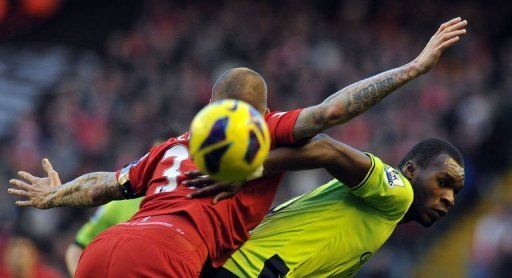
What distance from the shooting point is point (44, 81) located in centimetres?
1666

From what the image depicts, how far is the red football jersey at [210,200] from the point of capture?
533 centimetres

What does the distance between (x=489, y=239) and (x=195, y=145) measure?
7.76 m

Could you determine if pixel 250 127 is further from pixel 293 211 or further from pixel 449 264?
pixel 449 264

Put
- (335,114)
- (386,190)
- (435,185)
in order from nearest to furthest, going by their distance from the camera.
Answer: (335,114) < (386,190) < (435,185)

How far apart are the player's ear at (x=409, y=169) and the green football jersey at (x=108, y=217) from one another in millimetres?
2606

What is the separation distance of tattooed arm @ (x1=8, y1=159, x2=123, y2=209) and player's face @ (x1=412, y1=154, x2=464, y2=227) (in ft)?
5.84

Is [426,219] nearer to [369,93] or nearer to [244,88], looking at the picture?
[369,93]

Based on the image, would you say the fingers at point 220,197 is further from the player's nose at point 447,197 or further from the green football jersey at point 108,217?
the green football jersey at point 108,217

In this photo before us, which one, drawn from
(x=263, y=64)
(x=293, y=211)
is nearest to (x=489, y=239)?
(x=263, y=64)

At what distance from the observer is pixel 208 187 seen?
5355 millimetres

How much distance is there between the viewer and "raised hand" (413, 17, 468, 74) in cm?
536

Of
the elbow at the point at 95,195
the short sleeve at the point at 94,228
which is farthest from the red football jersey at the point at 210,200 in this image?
the short sleeve at the point at 94,228

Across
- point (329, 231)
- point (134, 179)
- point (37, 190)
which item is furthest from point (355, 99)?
point (37, 190)

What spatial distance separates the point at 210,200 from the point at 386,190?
1.03 meters
